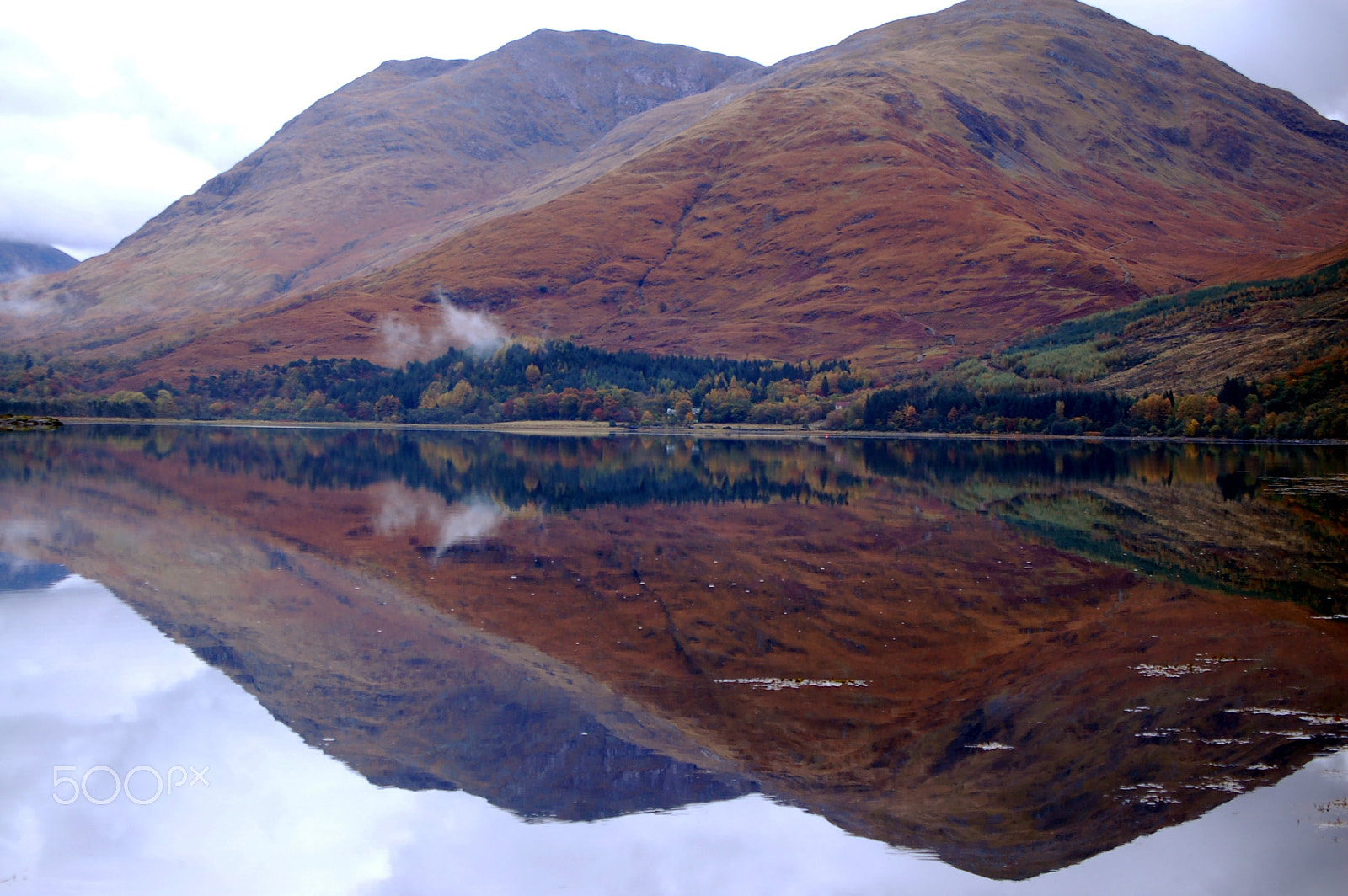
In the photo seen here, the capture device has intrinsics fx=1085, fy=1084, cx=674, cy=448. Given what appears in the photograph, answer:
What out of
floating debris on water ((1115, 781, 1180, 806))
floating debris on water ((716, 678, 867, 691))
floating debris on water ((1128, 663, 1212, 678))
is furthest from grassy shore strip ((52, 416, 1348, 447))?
floating debris on water ((1115, 781, 1180, 806))

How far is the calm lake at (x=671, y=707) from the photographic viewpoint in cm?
966

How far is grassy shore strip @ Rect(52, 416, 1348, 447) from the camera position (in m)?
91.1

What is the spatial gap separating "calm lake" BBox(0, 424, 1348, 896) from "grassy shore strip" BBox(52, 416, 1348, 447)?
209 feet

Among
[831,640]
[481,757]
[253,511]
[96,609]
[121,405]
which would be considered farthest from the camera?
[121,405]

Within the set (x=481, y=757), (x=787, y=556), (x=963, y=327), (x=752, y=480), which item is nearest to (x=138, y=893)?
(x=481, y=757)

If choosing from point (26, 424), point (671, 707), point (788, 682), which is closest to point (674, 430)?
point (26, 424)

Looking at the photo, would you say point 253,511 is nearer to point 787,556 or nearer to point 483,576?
point 483,576

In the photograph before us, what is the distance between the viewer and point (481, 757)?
11688 millimetres

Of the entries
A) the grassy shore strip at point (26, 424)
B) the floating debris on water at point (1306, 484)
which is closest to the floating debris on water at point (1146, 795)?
the floating debris on water at point (1306, 484)

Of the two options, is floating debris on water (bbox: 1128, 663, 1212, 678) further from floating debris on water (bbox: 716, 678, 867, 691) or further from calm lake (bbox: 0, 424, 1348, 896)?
floating debris on water (bbox: 716, 678, 867, 691)

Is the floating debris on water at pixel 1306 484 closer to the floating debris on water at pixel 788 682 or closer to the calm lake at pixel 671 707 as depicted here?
the calm lake at pixel 671 707

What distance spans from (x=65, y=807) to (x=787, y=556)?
17252 mm

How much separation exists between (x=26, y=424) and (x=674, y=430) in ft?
207

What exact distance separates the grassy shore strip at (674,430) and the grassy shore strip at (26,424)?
59.8ft
